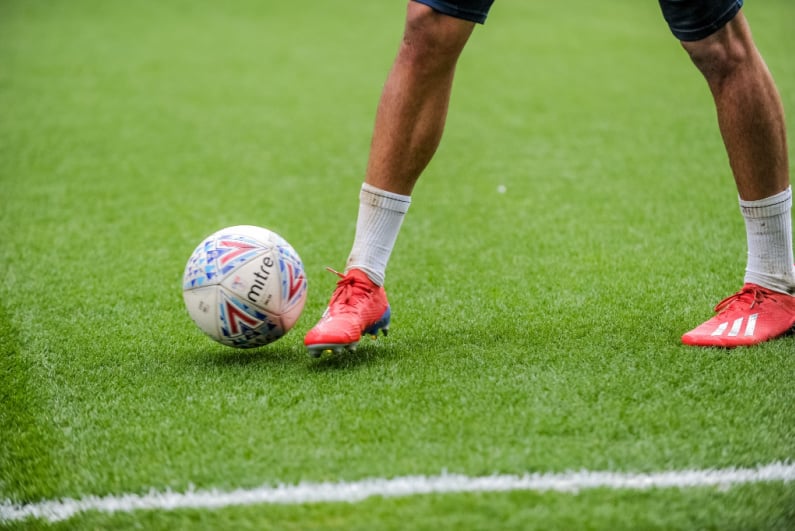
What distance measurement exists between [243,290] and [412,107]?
2.35ft

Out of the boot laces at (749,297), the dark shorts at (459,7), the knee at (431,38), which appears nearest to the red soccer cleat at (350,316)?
the knee at (431,38)

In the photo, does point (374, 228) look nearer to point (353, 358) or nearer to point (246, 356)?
point (353, 358)

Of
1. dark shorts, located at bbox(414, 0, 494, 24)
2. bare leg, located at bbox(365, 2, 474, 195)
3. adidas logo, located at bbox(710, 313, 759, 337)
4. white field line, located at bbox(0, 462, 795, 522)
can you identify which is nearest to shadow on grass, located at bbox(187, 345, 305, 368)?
bare leg, located at bbox(365, 2, 474, 195)

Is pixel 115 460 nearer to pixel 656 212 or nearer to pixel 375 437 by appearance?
pixel 375 437

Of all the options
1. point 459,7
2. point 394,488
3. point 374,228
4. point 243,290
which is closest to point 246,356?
point 243,290

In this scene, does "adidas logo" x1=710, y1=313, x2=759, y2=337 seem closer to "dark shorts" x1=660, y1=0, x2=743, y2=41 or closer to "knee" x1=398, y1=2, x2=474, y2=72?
"dark shorts" x1=660, y1=0, x2=743, y2=41

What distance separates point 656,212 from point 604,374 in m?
2.27

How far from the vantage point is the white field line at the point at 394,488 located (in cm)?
190

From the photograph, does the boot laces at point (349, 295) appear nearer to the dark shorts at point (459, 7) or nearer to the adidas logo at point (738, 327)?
the dark shorts at point (459, 7)

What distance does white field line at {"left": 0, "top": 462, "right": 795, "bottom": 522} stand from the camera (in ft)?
6.24

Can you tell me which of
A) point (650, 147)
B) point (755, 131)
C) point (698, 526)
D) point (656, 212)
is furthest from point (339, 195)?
point (698, 526)

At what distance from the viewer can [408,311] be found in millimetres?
3314

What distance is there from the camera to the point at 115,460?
7.00ft

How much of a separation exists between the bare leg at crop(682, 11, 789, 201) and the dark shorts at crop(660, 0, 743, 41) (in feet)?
0.08
